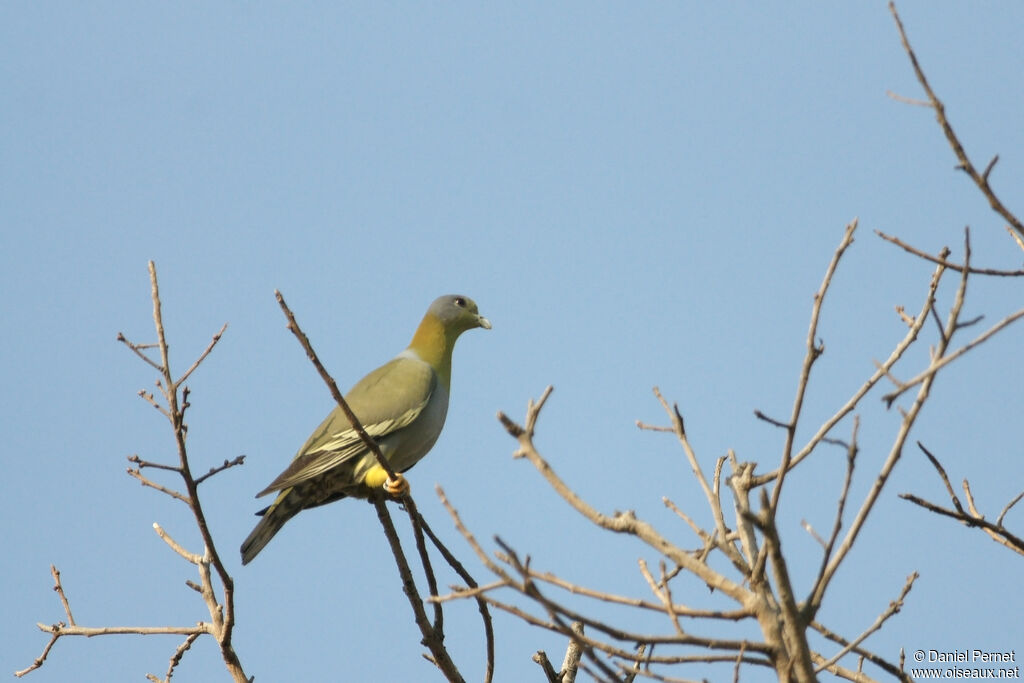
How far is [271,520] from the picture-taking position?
6043 millimetres

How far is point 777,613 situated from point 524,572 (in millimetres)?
667

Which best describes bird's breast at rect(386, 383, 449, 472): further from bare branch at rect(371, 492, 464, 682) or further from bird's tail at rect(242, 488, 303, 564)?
bare branch at rect(371, 492, 464, 682)

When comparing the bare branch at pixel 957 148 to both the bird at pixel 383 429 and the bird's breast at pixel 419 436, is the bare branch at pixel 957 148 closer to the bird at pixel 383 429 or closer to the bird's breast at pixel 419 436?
the bird at pixel 383 429

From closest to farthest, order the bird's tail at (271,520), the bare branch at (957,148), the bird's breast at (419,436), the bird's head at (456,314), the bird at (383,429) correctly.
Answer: the bare branch at (957,148), the bird's tail at (271,520), the bird at (383,429), the bird's breast at (419,436), the bird's head at (456,314)

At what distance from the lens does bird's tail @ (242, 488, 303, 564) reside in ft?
19.3

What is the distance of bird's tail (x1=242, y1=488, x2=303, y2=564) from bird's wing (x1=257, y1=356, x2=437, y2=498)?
143mm

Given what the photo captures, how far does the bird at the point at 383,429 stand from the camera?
6055 mm

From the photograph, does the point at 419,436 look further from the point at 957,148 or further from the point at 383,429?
the point at 957,148

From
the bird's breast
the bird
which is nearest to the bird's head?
the bird

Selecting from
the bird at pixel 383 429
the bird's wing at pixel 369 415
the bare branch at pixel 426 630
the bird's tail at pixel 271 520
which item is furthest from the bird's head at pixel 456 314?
the bare branch at pixel 426 630

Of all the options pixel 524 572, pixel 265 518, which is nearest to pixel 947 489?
pixel 524 572

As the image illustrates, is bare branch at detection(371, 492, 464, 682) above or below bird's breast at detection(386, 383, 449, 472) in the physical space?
below

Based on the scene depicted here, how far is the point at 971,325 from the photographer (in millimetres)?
2660

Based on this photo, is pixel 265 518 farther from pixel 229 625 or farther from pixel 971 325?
pixel 971 325
